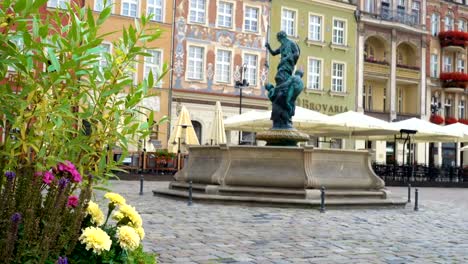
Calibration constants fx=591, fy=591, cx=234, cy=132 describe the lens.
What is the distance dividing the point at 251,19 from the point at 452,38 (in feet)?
51.7

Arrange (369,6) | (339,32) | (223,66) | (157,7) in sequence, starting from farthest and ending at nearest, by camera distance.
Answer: (369,6)
(339,32)
(223,66)
(157,7)

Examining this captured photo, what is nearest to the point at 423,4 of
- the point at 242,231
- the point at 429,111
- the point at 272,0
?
the point at 429,111

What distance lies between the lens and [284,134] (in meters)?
13.8

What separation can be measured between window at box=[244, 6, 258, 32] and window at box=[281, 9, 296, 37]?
1802 mm

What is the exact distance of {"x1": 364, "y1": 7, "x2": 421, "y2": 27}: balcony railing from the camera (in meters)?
37.4

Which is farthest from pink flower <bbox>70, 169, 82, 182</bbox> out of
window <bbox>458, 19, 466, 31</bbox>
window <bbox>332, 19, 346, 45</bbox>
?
window <bbox>458, 19, 466, 31</bbox>

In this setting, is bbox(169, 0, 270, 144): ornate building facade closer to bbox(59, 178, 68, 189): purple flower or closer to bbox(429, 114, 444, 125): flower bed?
bbox(429, 114, 444, 125): flower bed

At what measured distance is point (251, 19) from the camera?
32.9m

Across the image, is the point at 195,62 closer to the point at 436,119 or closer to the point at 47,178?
the point at 436,119

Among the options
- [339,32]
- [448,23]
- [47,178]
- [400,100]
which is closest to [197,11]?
[339,32]

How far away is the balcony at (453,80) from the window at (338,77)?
8.47 m

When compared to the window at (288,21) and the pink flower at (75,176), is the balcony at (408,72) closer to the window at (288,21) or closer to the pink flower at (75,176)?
the window at (288,21)

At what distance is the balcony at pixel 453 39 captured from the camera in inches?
1583

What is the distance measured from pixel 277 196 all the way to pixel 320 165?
4.00 feet
